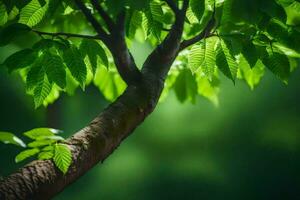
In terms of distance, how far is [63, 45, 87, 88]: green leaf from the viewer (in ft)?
3.43

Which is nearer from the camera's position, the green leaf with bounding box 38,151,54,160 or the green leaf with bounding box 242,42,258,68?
the green leaf with bounding box 38,151,54,160

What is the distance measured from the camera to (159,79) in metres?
1.16

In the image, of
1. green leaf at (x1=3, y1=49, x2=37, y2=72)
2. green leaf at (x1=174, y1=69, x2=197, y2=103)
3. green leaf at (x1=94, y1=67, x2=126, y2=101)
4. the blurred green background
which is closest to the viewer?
green leaf at (x1=3, y1=49, x2=37, y2=72)

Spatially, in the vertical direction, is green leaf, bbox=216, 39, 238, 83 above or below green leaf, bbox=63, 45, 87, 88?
below

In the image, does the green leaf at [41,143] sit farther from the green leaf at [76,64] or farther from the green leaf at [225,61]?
the green leaf at [225,61]

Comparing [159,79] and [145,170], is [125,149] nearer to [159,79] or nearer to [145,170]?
[145,170]

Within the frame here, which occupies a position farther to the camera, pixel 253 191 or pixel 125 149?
pixel 253 191

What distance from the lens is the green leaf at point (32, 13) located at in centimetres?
105

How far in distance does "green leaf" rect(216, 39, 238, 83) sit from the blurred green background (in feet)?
11.7

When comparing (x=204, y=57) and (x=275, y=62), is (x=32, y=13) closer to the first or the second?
(x=204, y=57)

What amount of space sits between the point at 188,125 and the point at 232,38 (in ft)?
12.3

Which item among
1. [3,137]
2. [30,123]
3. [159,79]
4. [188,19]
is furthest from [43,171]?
[30,123]

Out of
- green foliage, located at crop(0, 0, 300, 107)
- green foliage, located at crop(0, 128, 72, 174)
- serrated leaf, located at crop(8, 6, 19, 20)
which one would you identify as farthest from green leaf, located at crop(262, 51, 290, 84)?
serrated leaf, located at crop(8, 6, 19, 20)

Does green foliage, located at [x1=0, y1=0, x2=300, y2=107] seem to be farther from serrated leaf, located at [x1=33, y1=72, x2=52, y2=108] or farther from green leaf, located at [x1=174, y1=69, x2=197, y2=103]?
green leaf, located at [x1=174, y1=69, x2=197, y2=103]
